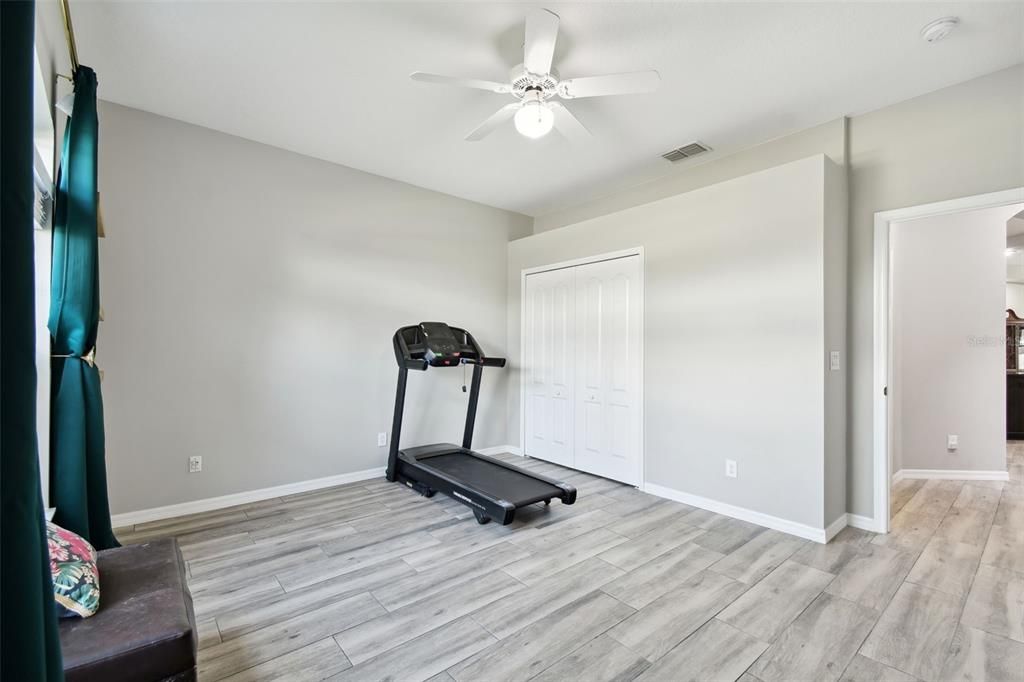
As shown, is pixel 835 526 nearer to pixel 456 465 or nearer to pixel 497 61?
pixel 456 465

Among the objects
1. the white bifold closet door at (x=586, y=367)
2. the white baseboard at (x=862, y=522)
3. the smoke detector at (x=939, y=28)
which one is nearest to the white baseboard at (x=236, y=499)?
the white bifold closet door at (x=586, y=367)

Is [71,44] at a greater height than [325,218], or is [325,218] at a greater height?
[71,44]

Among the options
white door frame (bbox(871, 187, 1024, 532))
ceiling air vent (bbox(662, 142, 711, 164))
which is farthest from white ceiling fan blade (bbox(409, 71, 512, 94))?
white door frame (bbox(871, 187, 1024, 532))

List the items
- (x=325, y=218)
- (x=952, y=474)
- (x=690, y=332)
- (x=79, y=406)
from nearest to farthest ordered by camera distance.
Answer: (x=79, y=406)
(x=690, y=332)
(x=325, y=218)
(x=952, y=474)

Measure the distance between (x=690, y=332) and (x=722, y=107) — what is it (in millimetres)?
1643

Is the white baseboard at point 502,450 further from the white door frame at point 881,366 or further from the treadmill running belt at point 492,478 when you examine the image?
the white door frame at point 881,366

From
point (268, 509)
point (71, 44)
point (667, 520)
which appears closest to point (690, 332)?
point (667, 520)

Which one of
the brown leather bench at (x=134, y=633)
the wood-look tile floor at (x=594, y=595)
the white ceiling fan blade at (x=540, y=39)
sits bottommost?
the wood-look tile floor at (x=594, y=595)

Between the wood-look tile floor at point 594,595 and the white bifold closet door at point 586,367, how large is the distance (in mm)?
861

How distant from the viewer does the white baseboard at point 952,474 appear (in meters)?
4.39

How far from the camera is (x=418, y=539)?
9.91ft

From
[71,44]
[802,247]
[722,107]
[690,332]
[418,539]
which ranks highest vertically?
[722,107]

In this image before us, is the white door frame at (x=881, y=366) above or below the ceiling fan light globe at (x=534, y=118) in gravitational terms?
below

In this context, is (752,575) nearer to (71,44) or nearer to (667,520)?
(667,520)
